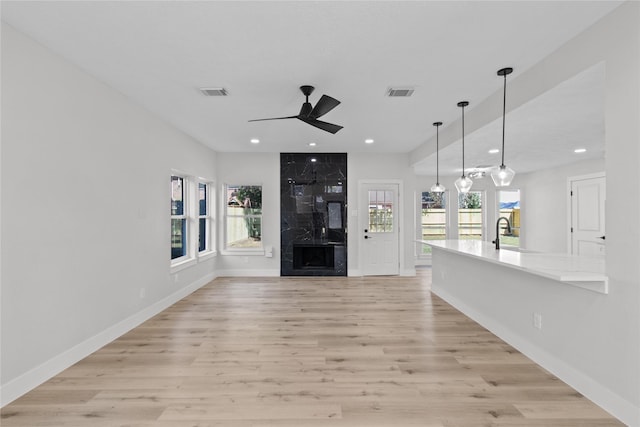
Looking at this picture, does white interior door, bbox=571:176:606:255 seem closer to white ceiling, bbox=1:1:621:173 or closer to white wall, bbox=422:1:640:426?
white ceiling, bbox=1:1:621:173

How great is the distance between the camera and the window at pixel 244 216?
675 cm

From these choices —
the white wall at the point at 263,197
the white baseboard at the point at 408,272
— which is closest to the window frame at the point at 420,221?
the white baseboard at the point at 408,272

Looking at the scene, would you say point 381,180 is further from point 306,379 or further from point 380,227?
point 306,379

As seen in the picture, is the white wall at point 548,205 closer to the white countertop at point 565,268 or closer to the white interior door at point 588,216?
the white interior door at point 588,216

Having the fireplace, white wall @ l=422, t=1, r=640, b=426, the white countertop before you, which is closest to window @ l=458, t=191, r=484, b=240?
the fireplace

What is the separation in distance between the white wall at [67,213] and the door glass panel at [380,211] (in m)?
4.11

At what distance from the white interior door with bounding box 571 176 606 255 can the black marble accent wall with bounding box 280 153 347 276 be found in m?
4.82

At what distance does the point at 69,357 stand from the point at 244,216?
13.8ft

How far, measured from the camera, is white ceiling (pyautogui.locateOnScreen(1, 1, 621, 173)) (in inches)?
81.2

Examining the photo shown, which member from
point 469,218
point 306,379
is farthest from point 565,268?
point 469,218

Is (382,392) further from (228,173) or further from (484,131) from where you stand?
(228,173)

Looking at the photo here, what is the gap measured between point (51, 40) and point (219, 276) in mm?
4876

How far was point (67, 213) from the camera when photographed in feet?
8.98

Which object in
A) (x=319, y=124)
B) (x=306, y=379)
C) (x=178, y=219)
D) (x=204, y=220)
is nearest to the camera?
(x=306, y=379)
